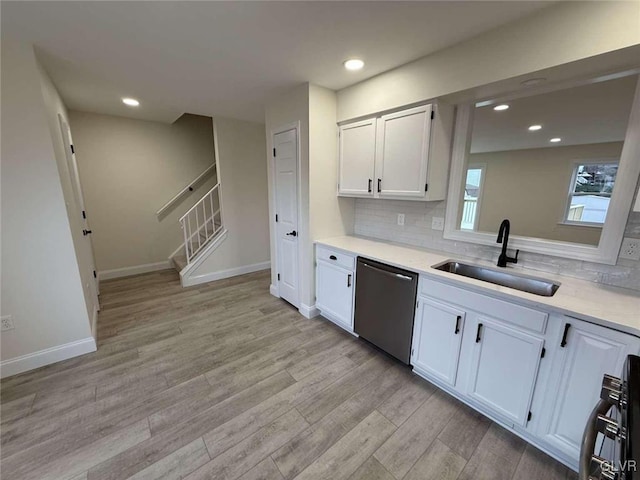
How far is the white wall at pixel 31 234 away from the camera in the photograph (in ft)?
6.13

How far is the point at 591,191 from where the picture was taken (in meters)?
1.64

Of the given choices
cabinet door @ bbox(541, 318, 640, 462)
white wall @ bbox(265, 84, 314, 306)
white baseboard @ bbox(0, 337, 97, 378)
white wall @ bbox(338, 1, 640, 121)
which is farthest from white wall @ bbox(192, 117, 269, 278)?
cabinet door @ bbox(541, 318, 640, 462)

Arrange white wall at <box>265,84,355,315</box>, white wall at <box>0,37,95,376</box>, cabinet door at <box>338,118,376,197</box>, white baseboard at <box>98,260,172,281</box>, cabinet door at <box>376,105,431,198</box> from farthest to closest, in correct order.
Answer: white baseboard at <box>98,260,172,281</box>, white wall at <box>265,84,355,315</box>, cabinet door at <box>338,118,376,197</box>, cabinet door at <box>376,105,431,198</box>, white wall at <box>0,37,95,376</box>

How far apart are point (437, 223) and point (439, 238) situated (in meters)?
0.14

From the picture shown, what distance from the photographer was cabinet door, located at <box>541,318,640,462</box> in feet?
3.98

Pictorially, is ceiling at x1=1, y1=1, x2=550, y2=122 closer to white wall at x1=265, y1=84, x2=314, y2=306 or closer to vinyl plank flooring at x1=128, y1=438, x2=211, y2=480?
white wall at x1=265, y1=84, x2=314, y2=306

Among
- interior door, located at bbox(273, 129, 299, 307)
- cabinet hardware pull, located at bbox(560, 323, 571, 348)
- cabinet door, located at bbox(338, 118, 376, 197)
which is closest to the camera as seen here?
cabinet hardware pull, located at bbox(560, 323, 571, 348)

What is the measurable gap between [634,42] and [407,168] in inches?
50.7

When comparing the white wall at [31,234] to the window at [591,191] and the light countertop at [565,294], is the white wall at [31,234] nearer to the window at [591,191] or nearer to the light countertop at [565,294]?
the light countertop at [565,294]

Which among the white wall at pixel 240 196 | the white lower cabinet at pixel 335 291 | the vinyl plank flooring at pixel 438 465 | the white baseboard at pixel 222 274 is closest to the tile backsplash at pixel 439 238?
the white lower cabinet at pixel 335 291

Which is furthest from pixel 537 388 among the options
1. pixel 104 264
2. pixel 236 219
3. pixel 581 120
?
pixel 104 264

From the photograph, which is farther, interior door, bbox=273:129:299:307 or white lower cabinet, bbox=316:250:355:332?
interior door, bbox=273:129:299:307

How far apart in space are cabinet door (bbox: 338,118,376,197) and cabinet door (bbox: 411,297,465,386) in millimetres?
1221

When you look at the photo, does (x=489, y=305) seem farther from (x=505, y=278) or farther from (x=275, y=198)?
(x=275, y=198)
